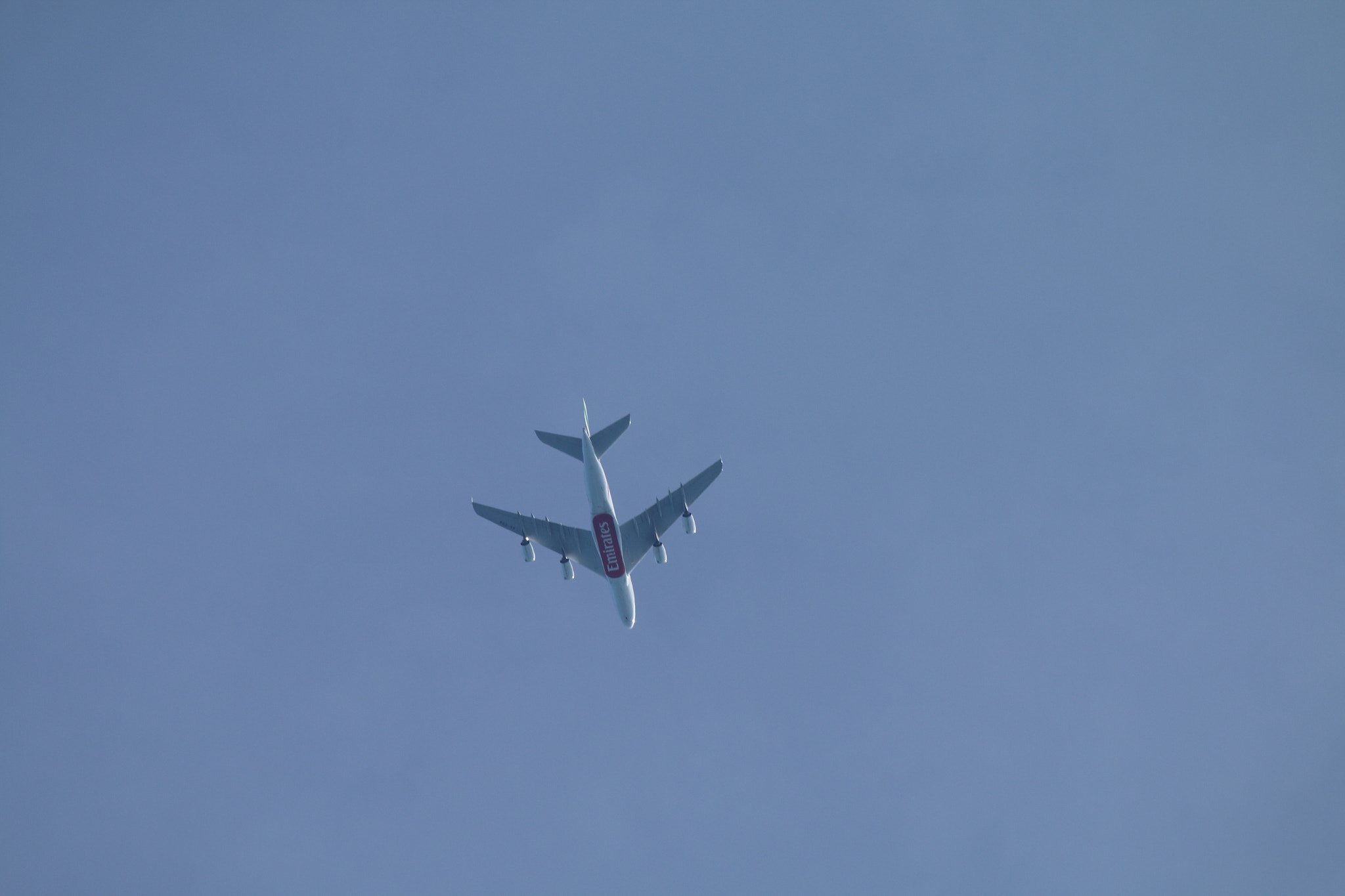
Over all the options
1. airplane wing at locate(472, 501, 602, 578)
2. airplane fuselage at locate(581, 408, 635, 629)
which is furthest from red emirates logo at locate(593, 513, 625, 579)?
airplane wing at locate(472, 501, 602, 578)

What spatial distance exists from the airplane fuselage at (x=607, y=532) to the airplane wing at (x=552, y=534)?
8.45 feet

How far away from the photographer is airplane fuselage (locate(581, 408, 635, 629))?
53000mm

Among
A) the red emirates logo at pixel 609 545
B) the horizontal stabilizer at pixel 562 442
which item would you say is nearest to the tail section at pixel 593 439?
the horizontal stabilizer at pixel 562 442

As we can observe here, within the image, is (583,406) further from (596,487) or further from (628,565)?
(628,565)

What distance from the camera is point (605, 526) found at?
178 ft

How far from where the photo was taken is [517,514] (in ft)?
199

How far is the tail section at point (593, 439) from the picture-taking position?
54688 millimetres

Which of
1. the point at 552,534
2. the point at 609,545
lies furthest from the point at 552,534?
the point at 609,545

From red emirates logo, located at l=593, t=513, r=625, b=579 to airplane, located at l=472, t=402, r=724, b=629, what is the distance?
0.04 m

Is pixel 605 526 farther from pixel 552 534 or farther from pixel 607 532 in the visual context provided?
pixel 552 534

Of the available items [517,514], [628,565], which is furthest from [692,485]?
[517,514]

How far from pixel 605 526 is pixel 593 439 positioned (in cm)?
512

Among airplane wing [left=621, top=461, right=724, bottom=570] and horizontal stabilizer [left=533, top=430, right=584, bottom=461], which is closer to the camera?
horizontal stabilizer [left=533, top=430, right=584, bottom=461]

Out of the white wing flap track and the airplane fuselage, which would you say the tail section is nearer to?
the airplane fuselage
